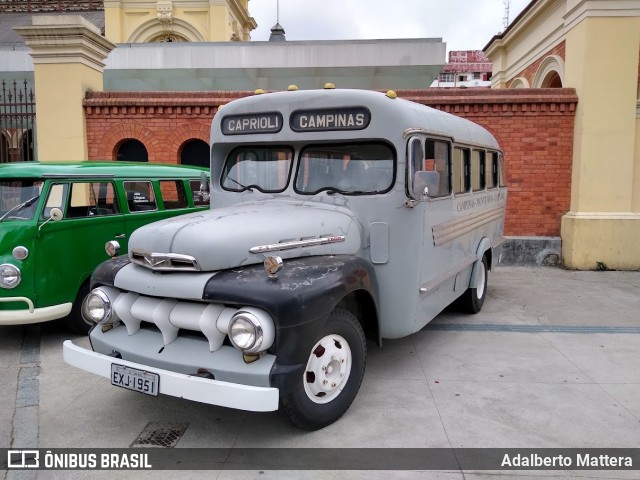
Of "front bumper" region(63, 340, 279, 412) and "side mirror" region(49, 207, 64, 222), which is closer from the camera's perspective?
"front bumper" region(63, 340, 279, 412)

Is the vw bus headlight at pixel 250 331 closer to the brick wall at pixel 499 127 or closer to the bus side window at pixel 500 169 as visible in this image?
the bus side window at pixel 500 169

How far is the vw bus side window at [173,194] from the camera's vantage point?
6903mm

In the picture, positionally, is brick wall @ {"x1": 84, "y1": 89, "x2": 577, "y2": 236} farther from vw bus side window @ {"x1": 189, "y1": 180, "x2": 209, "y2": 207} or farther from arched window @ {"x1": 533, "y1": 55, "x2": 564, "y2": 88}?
vw bus side window @ {"x1": 189, "y1": 180, "x2": 209, "y2": 207}

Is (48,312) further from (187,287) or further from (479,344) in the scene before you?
(479,344)

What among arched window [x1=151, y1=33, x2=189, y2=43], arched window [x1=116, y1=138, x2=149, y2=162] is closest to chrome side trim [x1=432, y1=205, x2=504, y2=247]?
arched window [x1=116, y1=138, x2=149, y2=162]

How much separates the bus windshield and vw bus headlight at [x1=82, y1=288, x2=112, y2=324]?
1.77 m

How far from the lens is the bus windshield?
14.4 feet

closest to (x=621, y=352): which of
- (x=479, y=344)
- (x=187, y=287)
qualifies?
(x=479, y=344)

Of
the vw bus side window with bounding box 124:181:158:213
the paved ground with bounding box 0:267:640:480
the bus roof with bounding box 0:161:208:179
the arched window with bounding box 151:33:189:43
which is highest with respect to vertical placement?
the arched window with bounding box 151:33:189:43

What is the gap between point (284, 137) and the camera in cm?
457

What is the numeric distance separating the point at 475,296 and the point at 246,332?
14.0 ft

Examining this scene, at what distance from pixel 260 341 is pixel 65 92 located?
855 centimetres

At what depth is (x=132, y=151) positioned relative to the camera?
10.3 metres

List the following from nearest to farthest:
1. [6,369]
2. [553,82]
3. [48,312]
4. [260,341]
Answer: [260,341] → [6,369] → [48,312] → [553,82]
